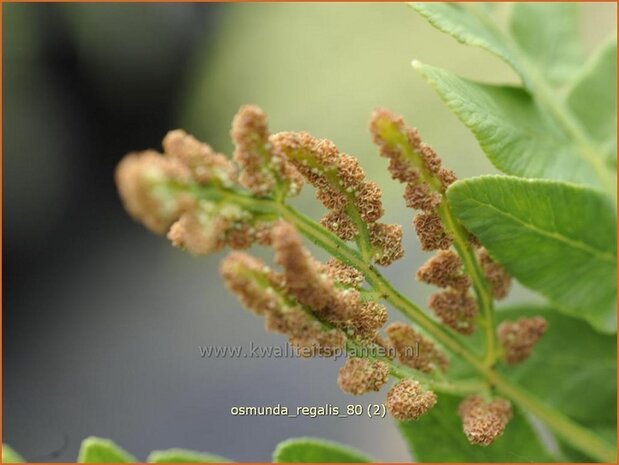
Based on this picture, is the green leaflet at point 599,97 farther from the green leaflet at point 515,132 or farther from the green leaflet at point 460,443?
the green leaflet at point 460,443

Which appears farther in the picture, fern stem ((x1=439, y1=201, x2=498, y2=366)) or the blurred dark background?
the blurred dark background

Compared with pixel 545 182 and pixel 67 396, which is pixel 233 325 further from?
pixel 545 182

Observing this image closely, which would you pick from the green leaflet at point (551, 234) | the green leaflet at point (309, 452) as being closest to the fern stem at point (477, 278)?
the green leaflet at point (551, 234)

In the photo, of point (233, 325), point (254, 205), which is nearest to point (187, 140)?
point (254, 205)

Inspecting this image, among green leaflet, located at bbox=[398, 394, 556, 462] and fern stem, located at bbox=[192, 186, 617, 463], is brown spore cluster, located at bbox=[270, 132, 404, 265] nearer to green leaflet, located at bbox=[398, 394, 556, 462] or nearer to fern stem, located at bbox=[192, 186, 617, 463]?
fern stem, located at bbox=[192, 186, 617, 463]

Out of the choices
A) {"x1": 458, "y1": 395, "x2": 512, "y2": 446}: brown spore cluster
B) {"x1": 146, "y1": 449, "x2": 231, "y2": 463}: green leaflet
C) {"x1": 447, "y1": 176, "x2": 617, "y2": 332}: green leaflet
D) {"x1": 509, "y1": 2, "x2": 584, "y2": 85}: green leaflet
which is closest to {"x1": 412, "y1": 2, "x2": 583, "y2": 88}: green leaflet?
{"x1": 509, "y1": 2, "x2": 584, "y2": 85}: green leaflet
